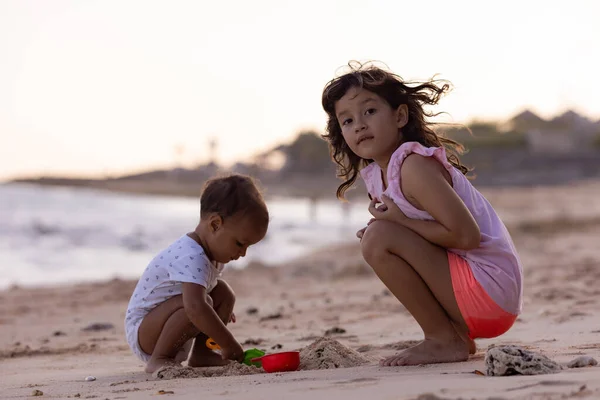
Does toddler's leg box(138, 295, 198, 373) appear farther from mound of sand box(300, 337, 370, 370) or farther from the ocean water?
the ocean water

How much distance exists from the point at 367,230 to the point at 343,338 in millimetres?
1202

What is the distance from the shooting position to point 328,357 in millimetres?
3004

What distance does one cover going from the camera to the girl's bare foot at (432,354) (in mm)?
2850

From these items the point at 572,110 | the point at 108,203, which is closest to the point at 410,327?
the point at 108,203

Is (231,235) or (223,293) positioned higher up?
(231,235)

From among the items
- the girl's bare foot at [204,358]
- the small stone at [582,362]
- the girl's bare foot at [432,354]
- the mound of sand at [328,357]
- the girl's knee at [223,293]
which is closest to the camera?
the small stone at [582,362]

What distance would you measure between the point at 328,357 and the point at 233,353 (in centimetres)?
45

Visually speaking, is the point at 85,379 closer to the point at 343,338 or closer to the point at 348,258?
the point at 343,338

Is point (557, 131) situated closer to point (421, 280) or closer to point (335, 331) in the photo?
point (335, 331)

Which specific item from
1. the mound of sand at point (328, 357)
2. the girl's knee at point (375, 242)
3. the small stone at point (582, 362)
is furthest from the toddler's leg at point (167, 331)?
the small stone at point (582, 362)

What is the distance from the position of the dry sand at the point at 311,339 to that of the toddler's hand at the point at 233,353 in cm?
20

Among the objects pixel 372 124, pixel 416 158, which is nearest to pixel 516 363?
pixel 416 158

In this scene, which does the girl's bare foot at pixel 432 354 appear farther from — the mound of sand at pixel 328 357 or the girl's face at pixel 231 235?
the girl's face at pixel 231 235

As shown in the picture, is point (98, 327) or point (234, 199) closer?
point (234, 199)
